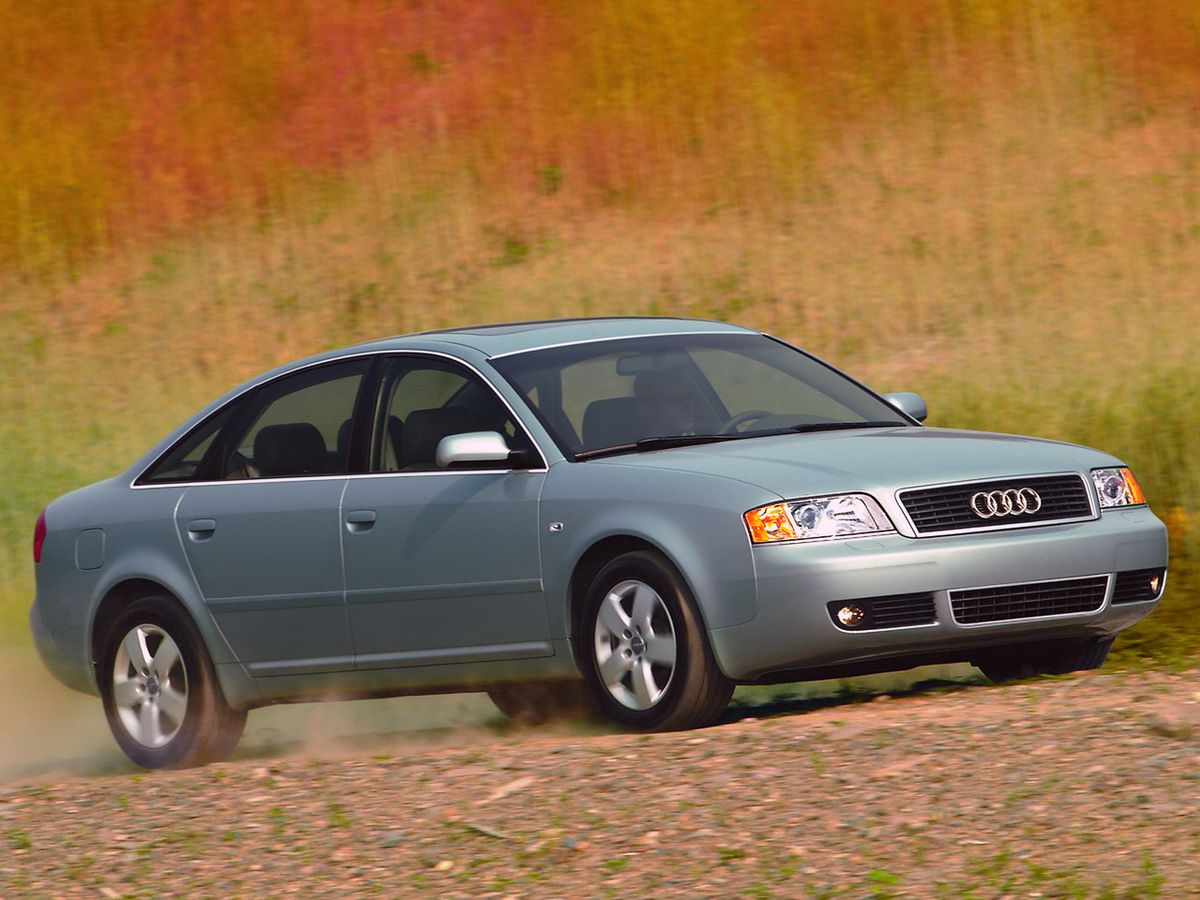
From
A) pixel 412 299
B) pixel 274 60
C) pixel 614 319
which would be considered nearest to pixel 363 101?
pixel 274 60

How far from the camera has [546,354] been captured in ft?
28.5

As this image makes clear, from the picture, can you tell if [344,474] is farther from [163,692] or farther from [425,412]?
[163,692]

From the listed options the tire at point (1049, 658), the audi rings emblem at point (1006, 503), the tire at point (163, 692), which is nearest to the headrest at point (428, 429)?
the tire at point (163, 692)

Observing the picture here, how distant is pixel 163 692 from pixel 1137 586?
412 cm

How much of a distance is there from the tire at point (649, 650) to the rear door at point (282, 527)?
1307 millimetres

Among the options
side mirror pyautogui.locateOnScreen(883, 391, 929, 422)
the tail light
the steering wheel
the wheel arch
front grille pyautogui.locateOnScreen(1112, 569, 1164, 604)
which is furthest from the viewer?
the tail light

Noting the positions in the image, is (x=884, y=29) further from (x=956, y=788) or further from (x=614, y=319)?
(x=956, y=788)

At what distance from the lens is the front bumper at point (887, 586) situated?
7340 mm

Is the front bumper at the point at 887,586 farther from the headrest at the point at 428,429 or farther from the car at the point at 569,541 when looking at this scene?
the headrest at the point at 428,429

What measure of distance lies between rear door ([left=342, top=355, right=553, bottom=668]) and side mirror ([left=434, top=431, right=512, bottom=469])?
6.9 inches

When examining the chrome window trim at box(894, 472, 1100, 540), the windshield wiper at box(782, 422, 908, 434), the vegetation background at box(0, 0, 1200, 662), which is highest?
the vegetation background at box(0, 0, 1200, 662)

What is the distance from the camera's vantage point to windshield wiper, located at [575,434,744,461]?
813cm

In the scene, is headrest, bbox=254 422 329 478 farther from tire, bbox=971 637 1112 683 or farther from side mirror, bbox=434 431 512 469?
tire, bbox=971 637 1112 683

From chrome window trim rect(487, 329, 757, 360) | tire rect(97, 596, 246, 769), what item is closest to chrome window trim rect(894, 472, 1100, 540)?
chrome window trim rect(487, 329, 757, 360)
